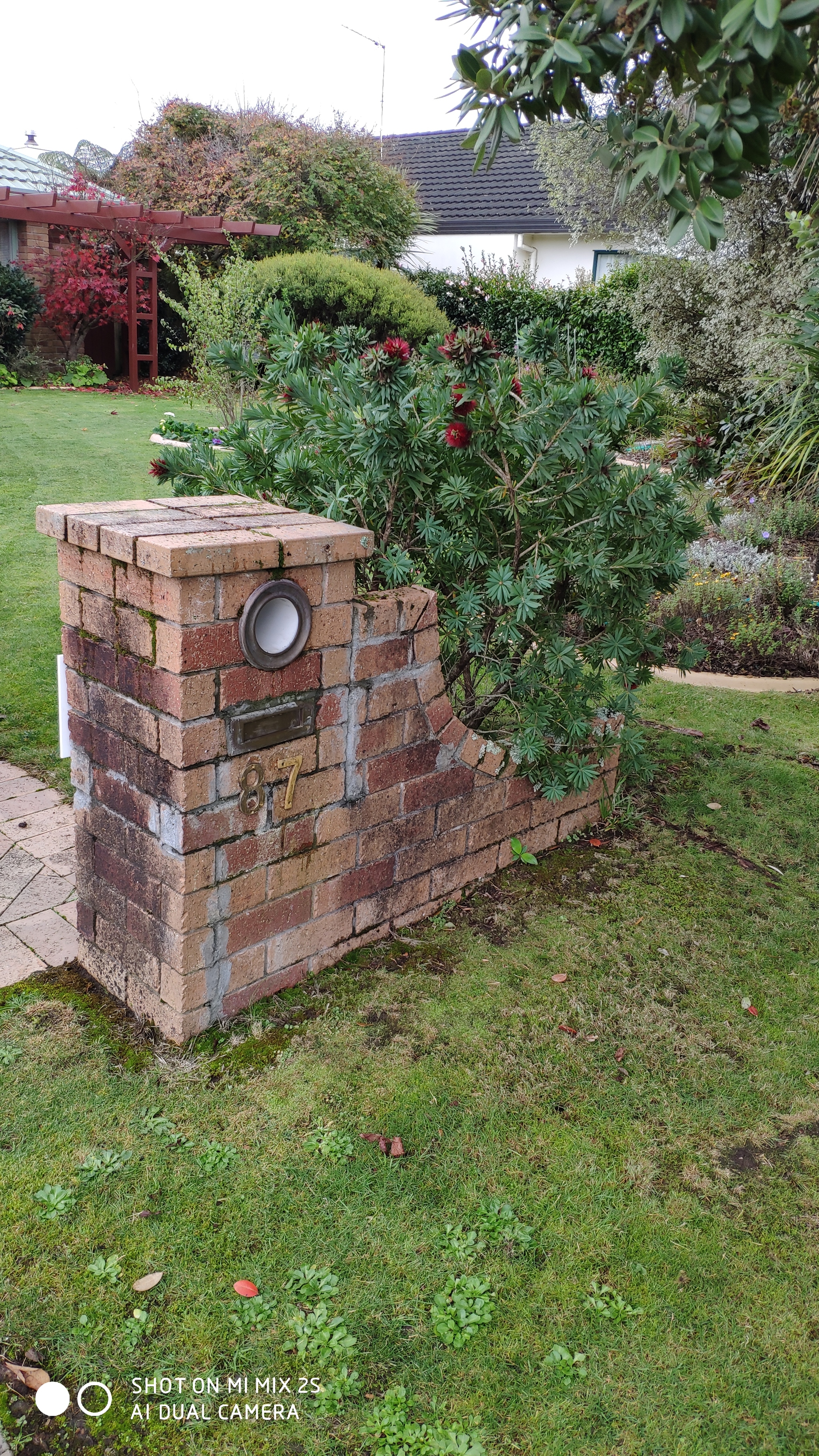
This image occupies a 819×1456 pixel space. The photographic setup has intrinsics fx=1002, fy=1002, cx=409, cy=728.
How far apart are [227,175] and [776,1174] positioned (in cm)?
1992

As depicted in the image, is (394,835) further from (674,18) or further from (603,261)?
(603,261)

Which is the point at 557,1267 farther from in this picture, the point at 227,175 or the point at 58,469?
the point at 227,175

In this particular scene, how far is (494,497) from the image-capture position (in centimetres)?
339

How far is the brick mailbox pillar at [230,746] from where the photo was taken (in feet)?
8.08

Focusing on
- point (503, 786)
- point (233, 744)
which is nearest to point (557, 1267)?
point (233, 744)

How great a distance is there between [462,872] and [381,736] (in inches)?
30.2

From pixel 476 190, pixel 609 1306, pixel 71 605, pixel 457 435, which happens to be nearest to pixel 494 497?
pixel 457 435

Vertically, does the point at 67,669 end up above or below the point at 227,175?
below

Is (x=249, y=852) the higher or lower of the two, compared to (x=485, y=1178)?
higher

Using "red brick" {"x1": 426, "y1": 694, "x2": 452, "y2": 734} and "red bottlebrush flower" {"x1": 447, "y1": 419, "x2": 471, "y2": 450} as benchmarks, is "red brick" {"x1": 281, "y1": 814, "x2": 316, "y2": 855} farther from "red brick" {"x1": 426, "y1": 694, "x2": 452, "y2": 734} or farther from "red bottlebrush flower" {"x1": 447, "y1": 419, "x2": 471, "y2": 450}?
"red bottlebrush flower" {"x1": 447, "y1": 419, "x2": 471, "y2": 450}

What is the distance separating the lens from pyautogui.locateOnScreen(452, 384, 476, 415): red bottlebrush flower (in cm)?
302

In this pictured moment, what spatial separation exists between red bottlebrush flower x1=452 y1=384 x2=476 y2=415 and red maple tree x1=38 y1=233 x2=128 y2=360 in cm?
1433

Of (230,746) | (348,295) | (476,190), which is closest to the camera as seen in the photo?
(230,746)

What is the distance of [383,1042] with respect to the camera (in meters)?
2.81
